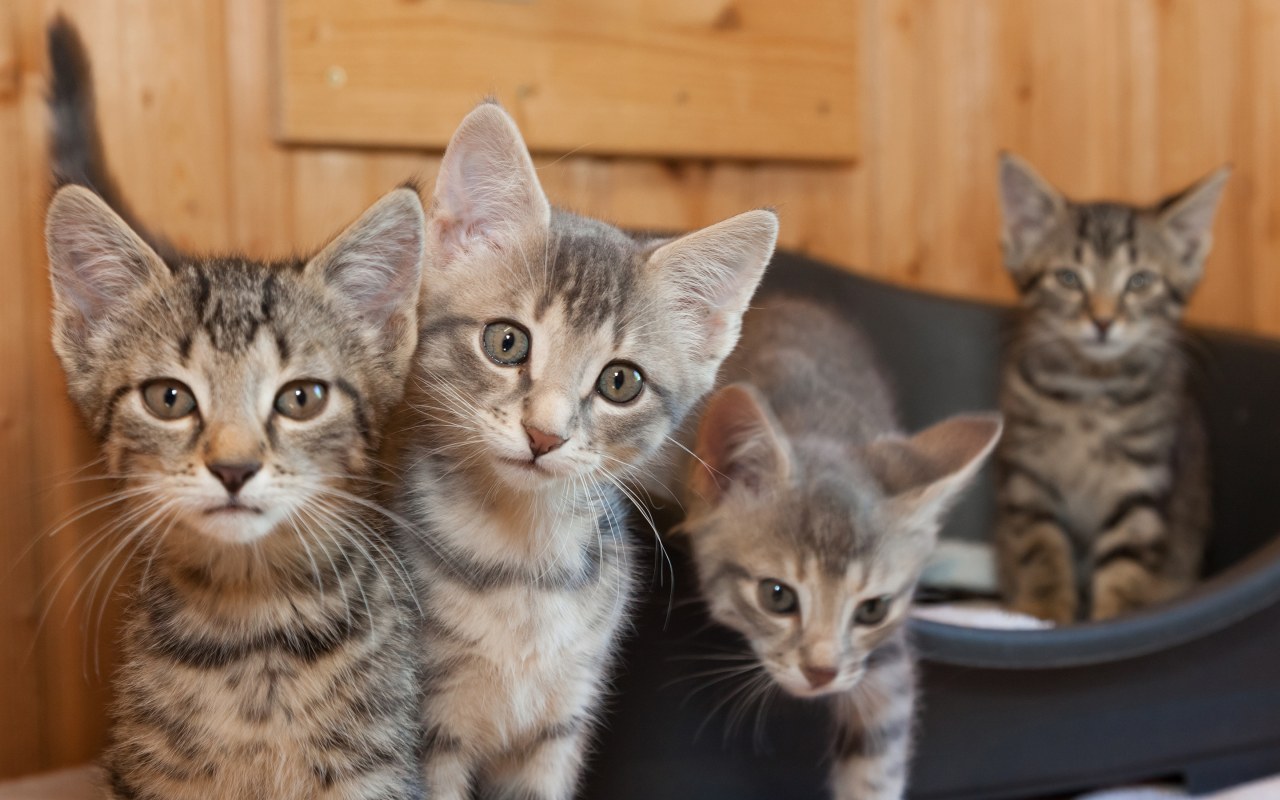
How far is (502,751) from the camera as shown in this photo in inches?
52.8

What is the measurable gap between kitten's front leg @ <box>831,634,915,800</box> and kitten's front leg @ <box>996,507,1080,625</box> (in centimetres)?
82

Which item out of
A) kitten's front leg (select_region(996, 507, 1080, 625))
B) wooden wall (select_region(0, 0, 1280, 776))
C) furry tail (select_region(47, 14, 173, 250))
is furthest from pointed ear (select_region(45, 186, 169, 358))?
kitten's front leg (select_region(996, 507, 1080, 625))

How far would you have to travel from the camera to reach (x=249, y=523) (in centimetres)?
108

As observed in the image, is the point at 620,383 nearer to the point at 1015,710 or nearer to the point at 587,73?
the point at 1015,710

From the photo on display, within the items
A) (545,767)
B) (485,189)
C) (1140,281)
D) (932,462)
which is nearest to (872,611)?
(932,462)

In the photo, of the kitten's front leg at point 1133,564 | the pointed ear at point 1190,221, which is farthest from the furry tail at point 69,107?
the pointed ear at point 1190,221

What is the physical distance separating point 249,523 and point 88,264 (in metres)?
0.35

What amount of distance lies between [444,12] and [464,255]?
91cm

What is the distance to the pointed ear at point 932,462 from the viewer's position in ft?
4.84

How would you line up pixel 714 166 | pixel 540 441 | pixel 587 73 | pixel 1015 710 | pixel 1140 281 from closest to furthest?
pixel 540 441, pixel 1015 710, pixel 587 73, pixel 1140 281, pixel 714 166

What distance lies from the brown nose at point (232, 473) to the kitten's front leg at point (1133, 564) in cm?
172

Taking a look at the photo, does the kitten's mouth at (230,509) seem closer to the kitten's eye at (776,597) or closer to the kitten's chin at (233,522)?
the kitten's chin at (233,522)

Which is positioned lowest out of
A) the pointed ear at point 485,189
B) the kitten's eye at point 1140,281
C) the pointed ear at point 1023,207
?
the kitten's eye at point 1140,281

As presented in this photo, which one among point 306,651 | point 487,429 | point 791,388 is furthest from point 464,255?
point 791,388
